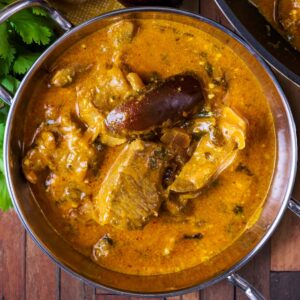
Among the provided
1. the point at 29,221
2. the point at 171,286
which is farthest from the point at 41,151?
the point at 171,286

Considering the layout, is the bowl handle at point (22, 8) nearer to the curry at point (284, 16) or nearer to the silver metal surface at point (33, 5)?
the silver metal surface at point (33, 5)

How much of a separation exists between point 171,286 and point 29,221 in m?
0.71

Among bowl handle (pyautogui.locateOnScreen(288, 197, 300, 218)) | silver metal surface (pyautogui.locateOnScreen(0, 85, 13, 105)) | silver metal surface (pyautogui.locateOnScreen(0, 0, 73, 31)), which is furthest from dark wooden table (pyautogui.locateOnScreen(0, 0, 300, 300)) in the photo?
silver metal surface (pyautogui.locateOnScreen(0, 85, 13, 105))

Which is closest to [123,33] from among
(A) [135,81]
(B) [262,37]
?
(A) [135,81]

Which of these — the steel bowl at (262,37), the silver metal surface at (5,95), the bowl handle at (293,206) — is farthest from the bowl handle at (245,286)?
the silver metal surface at (5,95)

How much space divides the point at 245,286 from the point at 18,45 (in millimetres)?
1544

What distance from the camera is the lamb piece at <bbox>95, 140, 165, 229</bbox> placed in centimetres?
227

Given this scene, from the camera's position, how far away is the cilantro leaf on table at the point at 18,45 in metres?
2.39

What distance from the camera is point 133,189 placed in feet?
7.61

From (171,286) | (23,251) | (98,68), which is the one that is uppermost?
(98,68)

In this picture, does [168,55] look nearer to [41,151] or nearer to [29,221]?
[41,151]

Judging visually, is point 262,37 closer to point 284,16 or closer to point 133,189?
point 284,16

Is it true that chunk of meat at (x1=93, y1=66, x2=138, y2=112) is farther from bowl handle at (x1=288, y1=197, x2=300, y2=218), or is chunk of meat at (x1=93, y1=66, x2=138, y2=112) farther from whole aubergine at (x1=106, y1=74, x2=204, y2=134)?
bowl handle at (x1=288, y1=197, x2=300, y2=218)

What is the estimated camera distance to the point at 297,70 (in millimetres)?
2285
